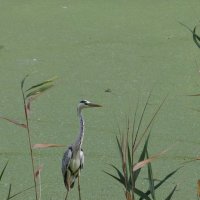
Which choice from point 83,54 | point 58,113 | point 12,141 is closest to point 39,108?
point 58,113

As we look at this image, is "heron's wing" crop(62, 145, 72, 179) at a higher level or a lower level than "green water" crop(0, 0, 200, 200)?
higher

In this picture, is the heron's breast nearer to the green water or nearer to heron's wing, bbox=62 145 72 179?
heron's wing, bbox=62 145 72 179

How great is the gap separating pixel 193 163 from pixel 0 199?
69cm

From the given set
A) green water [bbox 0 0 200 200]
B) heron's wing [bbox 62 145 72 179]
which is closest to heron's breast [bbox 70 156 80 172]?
heron's wing [bbox 62 145 72 179]

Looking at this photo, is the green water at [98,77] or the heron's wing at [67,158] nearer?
the heron's wing at [67,158]

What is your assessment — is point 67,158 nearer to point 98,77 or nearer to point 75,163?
point 75,163

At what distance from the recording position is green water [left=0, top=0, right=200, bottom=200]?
2648 millimetres

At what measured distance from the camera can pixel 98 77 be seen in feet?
11.1

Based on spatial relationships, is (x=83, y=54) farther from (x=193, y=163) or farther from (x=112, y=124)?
(x=193, y=163)

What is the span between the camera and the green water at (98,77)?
2.65m

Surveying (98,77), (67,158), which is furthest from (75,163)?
(98,77)

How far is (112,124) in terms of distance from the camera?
2.96m

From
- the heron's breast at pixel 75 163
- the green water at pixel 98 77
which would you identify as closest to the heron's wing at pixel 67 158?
the heron's breast at pixel 75 163

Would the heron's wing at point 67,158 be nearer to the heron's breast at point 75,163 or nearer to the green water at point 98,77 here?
the heron's breast at point 75,163
